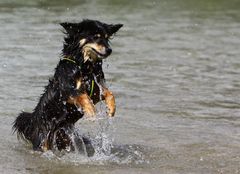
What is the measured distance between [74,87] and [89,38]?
0.52 m

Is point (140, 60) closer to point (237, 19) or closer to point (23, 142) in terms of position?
point (23, 142)

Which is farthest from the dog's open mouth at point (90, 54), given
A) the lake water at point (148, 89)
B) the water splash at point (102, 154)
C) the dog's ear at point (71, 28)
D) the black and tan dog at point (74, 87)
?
the lake water at point (148, 89)

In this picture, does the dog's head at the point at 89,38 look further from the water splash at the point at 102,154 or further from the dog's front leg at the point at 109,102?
the water splash at the point at 102,154

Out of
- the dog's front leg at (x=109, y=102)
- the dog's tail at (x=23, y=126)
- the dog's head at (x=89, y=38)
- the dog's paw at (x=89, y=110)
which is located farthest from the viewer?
the dog's tail at (x=23, y=126)

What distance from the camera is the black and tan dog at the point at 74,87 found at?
6625 mm

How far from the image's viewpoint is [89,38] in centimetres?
664

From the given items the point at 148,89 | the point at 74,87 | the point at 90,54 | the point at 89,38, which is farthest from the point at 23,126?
the point at 148,89

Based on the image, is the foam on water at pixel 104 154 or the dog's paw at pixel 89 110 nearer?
the dog's paw at pixel 89 110

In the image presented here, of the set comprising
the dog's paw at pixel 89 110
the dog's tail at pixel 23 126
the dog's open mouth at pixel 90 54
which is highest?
the dog's open mouth at pixel 90 54

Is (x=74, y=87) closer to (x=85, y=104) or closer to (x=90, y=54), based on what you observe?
(x=85, y=104)

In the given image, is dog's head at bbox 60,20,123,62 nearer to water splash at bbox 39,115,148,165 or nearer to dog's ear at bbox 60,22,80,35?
dog's ear at bbox 60,22,80,35

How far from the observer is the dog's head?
21.7 ft

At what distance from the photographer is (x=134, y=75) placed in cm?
1114

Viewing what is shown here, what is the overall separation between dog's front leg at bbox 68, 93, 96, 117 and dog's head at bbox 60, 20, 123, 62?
403 mm
